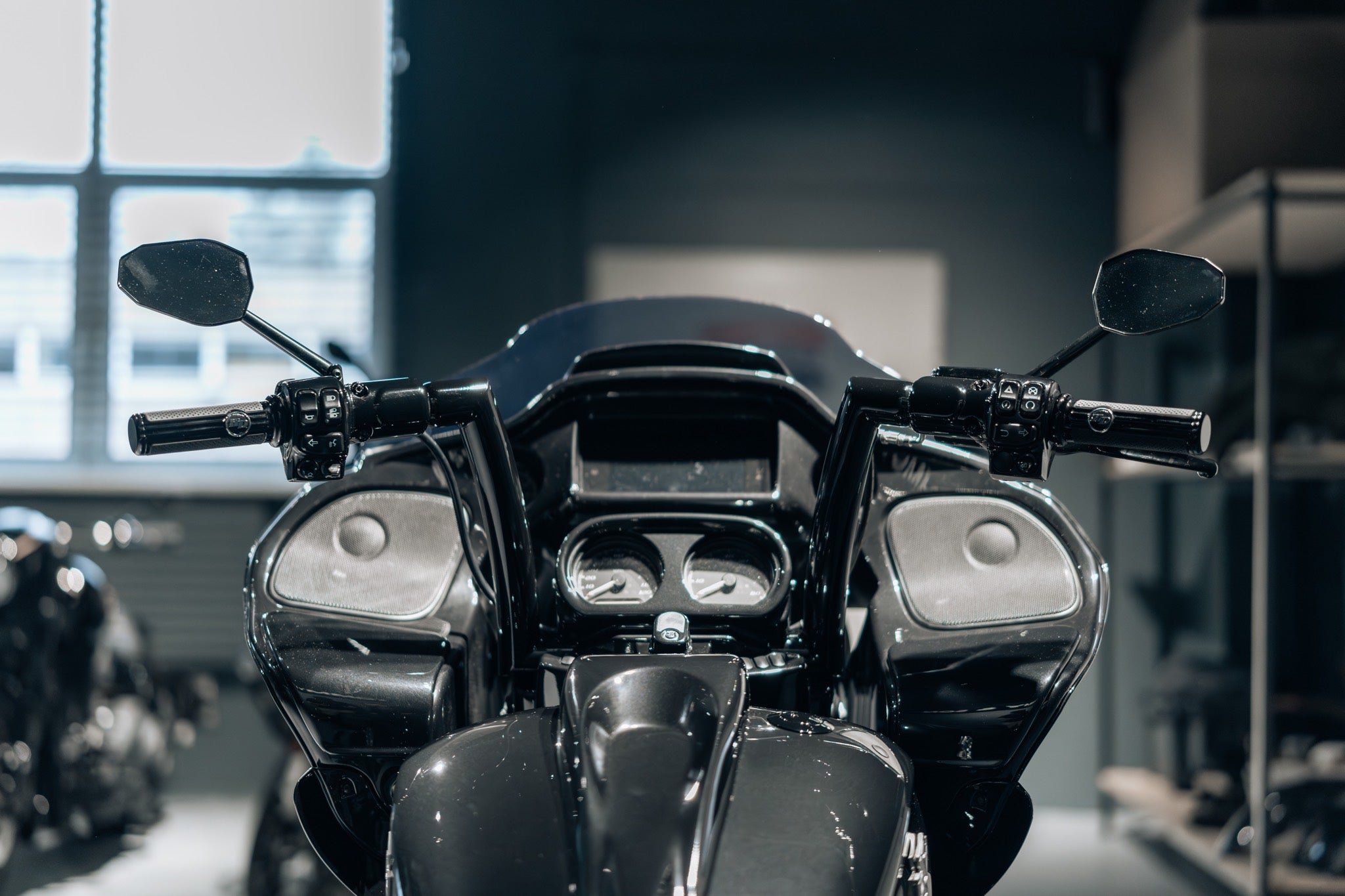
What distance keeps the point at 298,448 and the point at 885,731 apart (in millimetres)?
455

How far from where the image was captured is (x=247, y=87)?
4309mm

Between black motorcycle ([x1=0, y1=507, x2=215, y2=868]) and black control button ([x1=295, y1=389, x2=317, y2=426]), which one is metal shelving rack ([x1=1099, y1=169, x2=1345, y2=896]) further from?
black motorcycle ([x1=0, y1=507, x2=215, y2=868])

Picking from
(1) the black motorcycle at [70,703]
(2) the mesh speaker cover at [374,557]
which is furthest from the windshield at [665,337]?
(1) the black motorcycle at [70,703]

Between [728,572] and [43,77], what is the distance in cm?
443

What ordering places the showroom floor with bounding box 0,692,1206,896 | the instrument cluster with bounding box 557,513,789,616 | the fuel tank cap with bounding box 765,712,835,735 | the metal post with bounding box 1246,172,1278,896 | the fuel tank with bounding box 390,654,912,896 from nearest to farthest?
the fuel tank with bounding box 390,654,912,896 < the fuel tank cap with bounding box 765,712,835,735 < the instrument cluster with bounding box 557,513,789,616 < the metal post with bounding box 1246,172,1278,896 < the showroom floor with bounding box 0,692,1206,896

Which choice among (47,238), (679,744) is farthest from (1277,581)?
(47,238)

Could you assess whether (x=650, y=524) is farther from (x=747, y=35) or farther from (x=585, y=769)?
(x=747, y=35)

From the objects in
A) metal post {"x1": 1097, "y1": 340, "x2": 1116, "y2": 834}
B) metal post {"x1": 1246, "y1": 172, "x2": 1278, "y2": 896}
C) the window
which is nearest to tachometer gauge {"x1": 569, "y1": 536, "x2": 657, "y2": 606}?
metal post {"x1": 1246, "y1": 172, "x2": 1278, "y2": 896}

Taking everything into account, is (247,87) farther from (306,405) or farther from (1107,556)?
(306,405)

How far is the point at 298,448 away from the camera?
2.42ft


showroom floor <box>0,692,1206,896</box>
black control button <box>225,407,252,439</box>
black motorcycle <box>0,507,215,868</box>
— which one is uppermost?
black control button <box>225,407,252,439</box>

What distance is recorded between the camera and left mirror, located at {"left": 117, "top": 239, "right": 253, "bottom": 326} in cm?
85

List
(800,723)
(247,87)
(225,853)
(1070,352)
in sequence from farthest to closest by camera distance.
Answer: (247,87) < (225,853) < (1070,352) < (800,723)

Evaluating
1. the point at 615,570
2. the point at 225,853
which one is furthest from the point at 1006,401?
the point at 225,853
